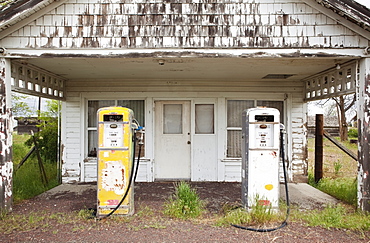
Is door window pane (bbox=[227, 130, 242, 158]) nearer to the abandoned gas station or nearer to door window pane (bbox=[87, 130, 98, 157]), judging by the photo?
the abandoned gas station

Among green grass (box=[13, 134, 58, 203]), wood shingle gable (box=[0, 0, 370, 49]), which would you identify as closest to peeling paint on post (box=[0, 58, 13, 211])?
wood shingle gable (box=[0, 0, 370, 49])

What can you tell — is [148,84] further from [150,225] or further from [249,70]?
[150,225]

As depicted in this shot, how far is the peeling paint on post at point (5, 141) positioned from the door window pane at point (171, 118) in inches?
155

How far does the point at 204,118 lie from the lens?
8.66 metres

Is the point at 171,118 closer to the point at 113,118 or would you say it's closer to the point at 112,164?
the point at 113,118

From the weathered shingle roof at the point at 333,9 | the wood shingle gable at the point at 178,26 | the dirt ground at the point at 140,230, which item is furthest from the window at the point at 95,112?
the weathered shingle roof at the point at 333,9

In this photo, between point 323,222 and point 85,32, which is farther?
point 85,32

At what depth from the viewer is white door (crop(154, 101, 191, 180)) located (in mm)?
8602

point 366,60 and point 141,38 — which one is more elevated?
point 141,38

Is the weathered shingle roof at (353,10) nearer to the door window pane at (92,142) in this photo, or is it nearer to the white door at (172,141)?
the white door at (172,141)

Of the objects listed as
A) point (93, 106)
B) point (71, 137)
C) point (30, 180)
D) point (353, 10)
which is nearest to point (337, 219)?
point (353, 10)

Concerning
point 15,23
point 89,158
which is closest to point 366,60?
point 15,23

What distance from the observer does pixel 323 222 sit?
5074 millimetres

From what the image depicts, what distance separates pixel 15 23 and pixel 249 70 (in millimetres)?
4616
